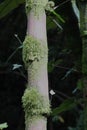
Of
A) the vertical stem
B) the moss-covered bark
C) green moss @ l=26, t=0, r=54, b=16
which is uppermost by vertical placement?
green moss @ l=26, t=0, r=54, b=16

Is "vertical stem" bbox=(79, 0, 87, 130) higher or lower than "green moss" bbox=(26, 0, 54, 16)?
lower

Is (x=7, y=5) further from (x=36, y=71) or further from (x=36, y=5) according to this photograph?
(x=36, y=71)

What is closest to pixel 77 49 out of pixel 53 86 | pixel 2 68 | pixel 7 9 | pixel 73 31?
pixel 73 31

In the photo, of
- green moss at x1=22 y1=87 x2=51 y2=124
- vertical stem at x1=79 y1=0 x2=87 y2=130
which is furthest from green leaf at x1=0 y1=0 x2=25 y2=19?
green moss at x1=22 y1=87 x2=51 y2=124

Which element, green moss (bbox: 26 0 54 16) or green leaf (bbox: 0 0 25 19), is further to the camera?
green leaf (bbox: 0 0 25 19)

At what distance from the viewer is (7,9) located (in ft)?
3.41

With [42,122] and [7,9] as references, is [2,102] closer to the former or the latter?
[7,9]

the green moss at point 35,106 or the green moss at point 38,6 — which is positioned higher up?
the green moss at point 38,6

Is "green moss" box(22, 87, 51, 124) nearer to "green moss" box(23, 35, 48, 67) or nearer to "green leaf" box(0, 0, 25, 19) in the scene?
"green moss" box(23, 35, 48, 67)

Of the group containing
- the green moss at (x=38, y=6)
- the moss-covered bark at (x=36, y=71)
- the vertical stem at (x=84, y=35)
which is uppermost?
the green moss at (x=38, y=6)

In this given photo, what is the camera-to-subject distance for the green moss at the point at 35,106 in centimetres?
74

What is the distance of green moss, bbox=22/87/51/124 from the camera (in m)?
0.74

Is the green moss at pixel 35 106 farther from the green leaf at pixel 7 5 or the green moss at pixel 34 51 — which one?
the green leaf at pixel 7 5

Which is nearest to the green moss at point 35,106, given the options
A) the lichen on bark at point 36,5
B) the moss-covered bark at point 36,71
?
the moss-covered bark at point 36,71
